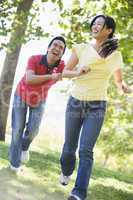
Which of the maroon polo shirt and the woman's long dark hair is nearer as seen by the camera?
the woman's long dark hair

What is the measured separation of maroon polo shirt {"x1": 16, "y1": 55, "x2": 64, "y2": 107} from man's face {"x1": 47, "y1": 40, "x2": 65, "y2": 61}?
0.13 metres

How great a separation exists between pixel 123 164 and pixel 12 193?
4563 centimetres

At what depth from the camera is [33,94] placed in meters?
7.65

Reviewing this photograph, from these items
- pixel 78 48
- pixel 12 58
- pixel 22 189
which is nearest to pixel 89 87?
pixel 78 48

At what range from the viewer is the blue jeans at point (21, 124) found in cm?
787

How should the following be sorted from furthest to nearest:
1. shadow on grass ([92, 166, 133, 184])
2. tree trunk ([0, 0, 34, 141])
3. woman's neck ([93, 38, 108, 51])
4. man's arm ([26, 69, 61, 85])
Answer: tree trunk ([0, 0, 34, 141]) → shadow on grass ([92, 166, 133, 184]) → man's arm ([26, 69, 61, 85]) → woman's neck ([93, 38, 108, 51])

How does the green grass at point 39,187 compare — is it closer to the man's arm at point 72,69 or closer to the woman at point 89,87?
the woman at point 89,87

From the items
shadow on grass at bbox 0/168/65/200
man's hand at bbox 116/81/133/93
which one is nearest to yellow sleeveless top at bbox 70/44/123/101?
man's hand at bbox 116/81/133/93

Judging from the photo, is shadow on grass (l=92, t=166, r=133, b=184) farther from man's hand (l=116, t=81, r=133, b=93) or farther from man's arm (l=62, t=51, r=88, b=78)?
man's arm (l=62, t=51, r=88, b=78)

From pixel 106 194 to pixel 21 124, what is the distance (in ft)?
6.50

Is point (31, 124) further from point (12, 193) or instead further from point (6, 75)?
point (6, 75)

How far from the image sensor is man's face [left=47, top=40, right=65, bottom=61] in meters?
7.52

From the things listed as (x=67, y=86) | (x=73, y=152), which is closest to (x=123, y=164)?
(x=67, y=86)

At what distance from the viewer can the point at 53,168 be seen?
1016 cm
